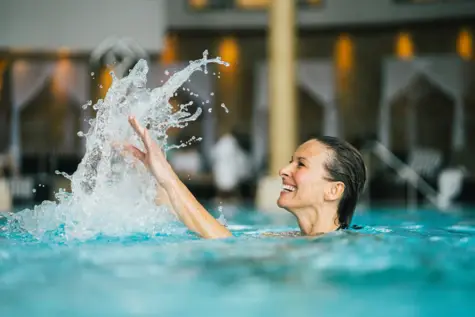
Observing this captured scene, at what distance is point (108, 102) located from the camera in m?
4.15

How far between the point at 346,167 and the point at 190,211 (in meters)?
0.72

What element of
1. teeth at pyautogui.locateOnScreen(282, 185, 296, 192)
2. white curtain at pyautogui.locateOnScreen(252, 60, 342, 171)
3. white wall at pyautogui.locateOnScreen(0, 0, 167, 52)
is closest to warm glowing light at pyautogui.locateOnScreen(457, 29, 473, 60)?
white curtain at pyautogui.locateOnScreen(252, 60, 342, 171)

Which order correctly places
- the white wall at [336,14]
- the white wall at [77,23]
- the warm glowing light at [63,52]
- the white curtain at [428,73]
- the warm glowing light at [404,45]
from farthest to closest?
the warm glowing light at [404,45] < the white wall at [336,14] < the white curtain at [428,73] < the warm glowing light at [63,52] < the white wall at [77,23]

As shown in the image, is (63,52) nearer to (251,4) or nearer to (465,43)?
(251,4)

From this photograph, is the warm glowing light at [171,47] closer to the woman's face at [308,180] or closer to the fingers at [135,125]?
the woman's face at [308,180]

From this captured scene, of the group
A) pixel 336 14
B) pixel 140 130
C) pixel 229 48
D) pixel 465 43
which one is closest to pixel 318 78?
pixel 336 14

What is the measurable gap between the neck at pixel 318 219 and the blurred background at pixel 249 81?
972 centimetres

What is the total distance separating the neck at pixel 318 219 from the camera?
11.5 feet

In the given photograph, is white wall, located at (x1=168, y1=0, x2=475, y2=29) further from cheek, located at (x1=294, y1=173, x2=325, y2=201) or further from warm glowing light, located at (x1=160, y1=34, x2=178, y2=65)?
cheek, located at (x1=294, y1=173, x2=325, y2=201)

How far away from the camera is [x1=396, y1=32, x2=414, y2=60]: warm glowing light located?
54.7ft

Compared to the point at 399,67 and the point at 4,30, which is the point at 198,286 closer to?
the point at 4,30

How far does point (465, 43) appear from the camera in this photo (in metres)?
16.4

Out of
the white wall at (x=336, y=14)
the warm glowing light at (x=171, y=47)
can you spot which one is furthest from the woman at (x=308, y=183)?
the warm glowing light at (x=171, y=47)

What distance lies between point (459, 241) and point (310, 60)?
13104mm
